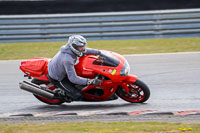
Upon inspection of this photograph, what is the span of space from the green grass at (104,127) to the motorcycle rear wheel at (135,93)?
1.26 metres

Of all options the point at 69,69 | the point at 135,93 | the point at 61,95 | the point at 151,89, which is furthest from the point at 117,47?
the point at 69,69

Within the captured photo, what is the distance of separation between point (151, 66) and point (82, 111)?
171 inches

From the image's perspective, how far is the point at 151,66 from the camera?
436 inches

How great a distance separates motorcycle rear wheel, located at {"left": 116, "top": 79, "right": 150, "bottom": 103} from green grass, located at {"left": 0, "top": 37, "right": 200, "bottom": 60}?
6049 mm

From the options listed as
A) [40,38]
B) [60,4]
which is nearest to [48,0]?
[60,4]

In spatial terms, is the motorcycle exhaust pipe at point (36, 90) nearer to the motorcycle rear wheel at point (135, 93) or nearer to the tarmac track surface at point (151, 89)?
the tarmac track surface at point (151, 89)

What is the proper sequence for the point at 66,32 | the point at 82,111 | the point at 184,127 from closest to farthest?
the point at 184,127
the point at 82,111
the point at 66,32

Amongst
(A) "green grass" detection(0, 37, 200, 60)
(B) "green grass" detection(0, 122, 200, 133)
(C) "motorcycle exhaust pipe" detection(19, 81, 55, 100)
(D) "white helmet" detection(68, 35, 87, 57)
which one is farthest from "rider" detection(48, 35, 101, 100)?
(A) "green grass" detection(0, 37, 200, 60)

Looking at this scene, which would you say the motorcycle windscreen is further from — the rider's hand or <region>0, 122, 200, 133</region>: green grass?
<region>0, 122, 200, 133</region>: green grass

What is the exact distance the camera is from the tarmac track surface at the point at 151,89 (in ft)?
24.1

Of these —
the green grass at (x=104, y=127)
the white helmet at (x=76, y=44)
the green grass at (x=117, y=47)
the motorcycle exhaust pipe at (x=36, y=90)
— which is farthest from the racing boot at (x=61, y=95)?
the green grass at (x=117, y=47)

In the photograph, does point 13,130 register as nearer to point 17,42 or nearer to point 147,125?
point 147,125

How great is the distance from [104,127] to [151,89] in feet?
9.85

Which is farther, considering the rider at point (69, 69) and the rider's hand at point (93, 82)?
the rider's hand at point (93, 82)
